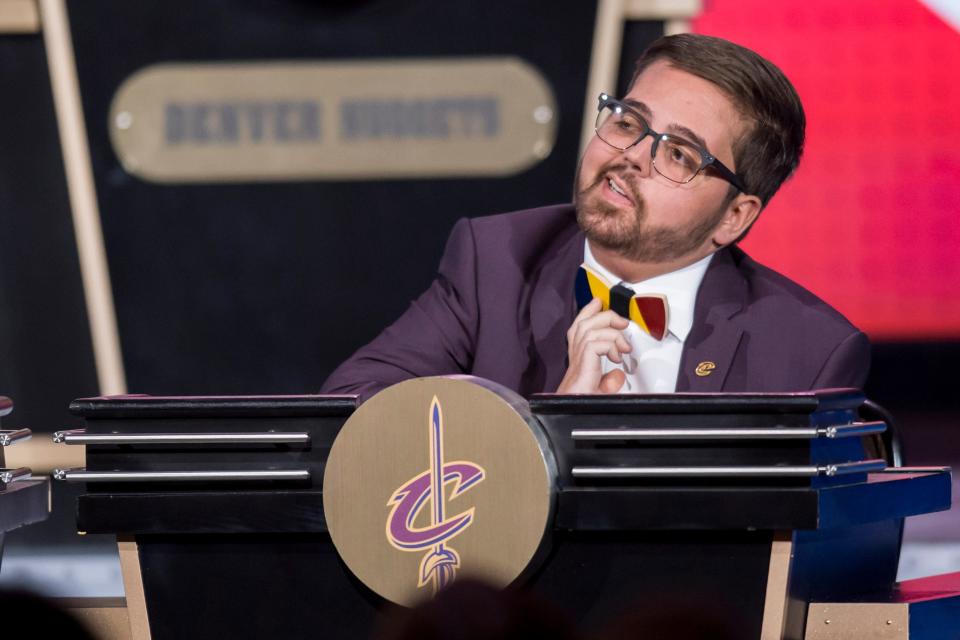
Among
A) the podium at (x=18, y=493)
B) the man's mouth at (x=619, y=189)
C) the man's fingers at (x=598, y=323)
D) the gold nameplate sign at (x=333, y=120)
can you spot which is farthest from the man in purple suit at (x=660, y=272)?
the gold nameplate sign at (x=333, y=120)

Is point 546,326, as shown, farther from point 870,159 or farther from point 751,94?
point 870,159

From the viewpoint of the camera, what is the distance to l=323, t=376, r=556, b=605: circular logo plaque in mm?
1358

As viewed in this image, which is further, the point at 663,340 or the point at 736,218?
the point at 736,218

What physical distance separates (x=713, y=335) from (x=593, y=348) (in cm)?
29

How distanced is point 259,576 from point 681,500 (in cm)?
43

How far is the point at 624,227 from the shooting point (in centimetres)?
221

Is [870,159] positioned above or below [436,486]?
below

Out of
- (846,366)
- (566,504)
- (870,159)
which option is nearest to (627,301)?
(846,366)

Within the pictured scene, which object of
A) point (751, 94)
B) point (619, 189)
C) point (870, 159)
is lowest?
point (870, 159)

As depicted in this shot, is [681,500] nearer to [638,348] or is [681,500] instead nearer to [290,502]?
[290,502]

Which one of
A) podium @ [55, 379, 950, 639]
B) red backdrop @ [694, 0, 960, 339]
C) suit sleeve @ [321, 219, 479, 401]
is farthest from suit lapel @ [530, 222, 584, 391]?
red backdrop @ [694, 0, 960, 339]

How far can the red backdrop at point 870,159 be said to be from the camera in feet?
12.1

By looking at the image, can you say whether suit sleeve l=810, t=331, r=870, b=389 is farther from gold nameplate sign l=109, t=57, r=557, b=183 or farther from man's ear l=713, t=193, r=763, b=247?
gold nameplate sign l=109, t=57, r=557, b=183

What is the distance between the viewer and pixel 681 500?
1.37 metres
